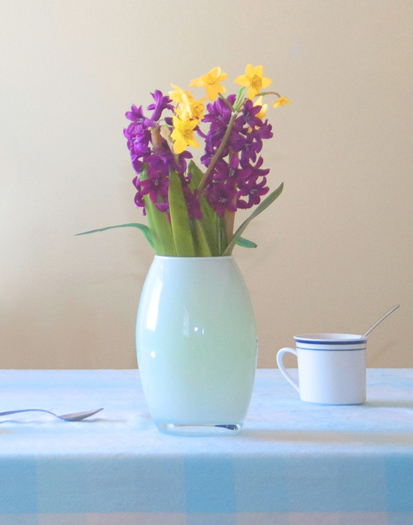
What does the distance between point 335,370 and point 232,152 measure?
310 mm

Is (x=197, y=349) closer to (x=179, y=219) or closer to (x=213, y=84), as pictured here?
(x=179, y=219)

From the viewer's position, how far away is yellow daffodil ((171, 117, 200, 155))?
2.03 feet

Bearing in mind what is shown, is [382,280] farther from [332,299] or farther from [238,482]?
[238,482]

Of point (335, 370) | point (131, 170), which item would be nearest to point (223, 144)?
point (335, 370)

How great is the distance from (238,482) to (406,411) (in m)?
0.29

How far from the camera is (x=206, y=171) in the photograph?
0.67 m

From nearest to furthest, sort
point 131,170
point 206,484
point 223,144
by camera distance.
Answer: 1. point 206,484
2. point 223,144
3. point 131,170

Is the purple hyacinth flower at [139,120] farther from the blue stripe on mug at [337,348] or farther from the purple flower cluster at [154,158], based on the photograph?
the blue stripe on mug at [337,348]

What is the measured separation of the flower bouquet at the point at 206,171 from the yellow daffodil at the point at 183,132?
10mm

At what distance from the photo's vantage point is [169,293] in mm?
656

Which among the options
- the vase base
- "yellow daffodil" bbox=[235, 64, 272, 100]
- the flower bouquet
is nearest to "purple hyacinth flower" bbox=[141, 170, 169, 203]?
the flower bouquet

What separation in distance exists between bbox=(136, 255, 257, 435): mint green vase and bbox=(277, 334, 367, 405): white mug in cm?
16

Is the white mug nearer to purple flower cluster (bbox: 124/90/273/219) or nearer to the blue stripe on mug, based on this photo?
the blue stripe on mug

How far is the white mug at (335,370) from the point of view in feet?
2.59
